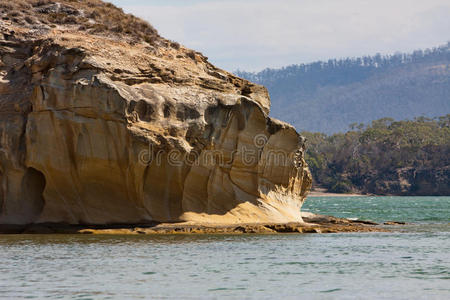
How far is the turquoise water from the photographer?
53.2 feet

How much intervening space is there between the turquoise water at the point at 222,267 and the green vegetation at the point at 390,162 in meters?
108

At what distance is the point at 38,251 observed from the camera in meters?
22.9

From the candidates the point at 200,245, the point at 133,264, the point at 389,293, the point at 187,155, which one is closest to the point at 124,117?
the point at 187,155

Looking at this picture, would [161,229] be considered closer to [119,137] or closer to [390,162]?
[119,137]

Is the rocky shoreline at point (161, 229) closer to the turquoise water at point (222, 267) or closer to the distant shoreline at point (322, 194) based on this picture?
the turquoise water at point (222, 267)

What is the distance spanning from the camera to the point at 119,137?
28297 millimetres

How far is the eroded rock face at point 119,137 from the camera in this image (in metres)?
28.3

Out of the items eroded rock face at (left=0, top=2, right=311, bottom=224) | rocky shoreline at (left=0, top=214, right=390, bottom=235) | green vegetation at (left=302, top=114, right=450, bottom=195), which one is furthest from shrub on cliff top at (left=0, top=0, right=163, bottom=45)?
green vegetation at (left=302, top=114, right=450, bottom=195)

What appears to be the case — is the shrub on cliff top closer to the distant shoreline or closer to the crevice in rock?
the crevice in rock

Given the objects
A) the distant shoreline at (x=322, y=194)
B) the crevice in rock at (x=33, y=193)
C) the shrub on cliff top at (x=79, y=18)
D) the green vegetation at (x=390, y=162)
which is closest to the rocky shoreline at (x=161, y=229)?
the crevice in rock at (x=33, y=193)

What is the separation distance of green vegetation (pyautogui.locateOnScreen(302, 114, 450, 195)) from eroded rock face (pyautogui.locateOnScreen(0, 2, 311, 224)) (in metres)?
105

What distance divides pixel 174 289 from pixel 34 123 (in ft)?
46.3

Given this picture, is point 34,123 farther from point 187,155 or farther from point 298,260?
point 298,260

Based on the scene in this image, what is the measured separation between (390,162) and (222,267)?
121580 mm
